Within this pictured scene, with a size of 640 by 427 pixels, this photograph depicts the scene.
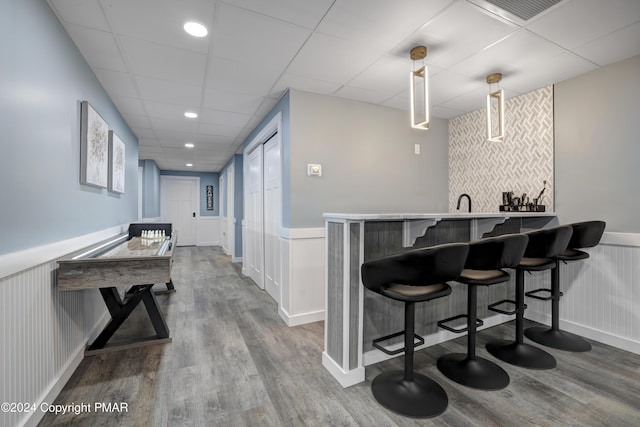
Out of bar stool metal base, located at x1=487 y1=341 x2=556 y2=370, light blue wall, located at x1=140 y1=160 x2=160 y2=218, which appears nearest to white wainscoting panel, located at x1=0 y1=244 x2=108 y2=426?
bar stool metal base, located at x1=487 y1=341 x2=556 y2=370

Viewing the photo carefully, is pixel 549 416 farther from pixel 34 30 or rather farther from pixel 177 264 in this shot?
pixel 177 264

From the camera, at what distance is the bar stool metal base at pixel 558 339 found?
241cm

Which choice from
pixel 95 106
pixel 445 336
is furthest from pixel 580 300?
pixel 95 106

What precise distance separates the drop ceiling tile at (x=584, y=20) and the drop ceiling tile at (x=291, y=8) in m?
1.49

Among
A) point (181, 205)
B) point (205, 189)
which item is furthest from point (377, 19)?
point (181, 205)

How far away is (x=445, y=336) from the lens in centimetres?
253

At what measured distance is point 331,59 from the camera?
8.00 ft

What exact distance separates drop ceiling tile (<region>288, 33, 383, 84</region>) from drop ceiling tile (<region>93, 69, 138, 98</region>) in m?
1.62

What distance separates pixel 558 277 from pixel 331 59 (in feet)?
8.99

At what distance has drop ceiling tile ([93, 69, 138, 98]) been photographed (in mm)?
2656

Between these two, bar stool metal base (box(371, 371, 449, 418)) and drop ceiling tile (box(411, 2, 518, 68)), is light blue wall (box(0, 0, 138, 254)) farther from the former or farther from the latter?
drop ceiling tile (box(411, 2, 518, 68))

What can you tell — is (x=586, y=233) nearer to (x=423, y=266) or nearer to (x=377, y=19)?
(x=423, y=266)

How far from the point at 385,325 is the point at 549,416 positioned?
1.03 meters

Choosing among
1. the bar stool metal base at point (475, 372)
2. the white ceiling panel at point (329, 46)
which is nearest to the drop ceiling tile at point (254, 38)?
the white ceiling panel at point (329, 46)
